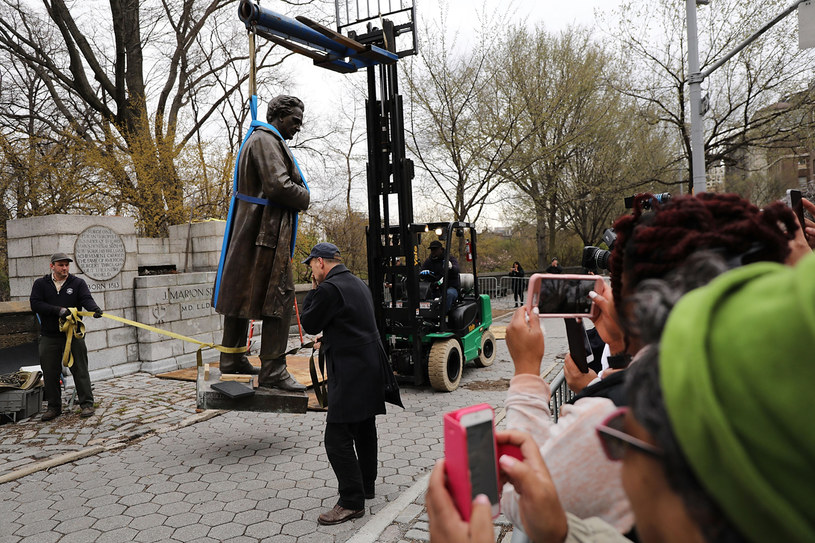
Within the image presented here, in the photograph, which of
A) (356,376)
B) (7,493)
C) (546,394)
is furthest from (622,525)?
(7,493)

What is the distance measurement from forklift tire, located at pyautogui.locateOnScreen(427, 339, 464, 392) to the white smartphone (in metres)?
6.74

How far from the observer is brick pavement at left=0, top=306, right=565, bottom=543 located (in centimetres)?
373

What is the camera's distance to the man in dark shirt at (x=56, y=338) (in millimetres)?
6496

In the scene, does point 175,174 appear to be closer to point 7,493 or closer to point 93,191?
point 93,191

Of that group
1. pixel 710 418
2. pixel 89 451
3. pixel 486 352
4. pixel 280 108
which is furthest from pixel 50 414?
pixel 710 418

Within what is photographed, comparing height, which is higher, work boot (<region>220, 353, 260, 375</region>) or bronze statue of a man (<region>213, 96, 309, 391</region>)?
bronze statue of a man (<region>213, 96, 309, 391</region>)

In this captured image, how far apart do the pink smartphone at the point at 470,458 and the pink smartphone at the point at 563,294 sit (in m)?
0.80

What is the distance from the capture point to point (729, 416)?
553 millimetres

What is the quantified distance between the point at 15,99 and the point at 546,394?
2399 cm

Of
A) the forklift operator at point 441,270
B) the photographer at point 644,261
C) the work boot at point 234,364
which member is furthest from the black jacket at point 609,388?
the forklift operator at point 441,270

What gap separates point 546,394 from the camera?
1578 mm

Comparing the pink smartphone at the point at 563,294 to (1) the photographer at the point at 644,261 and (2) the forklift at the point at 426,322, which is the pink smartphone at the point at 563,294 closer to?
(1) the photographer at the point at 644,261

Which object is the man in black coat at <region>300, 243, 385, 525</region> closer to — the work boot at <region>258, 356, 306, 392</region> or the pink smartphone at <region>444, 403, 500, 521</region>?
the work boot at <region>258, 356, 306, 392</region>

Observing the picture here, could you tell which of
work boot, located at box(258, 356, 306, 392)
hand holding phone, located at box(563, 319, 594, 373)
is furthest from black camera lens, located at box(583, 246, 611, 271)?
work boot, located at box(258, 356, 306, 392)
